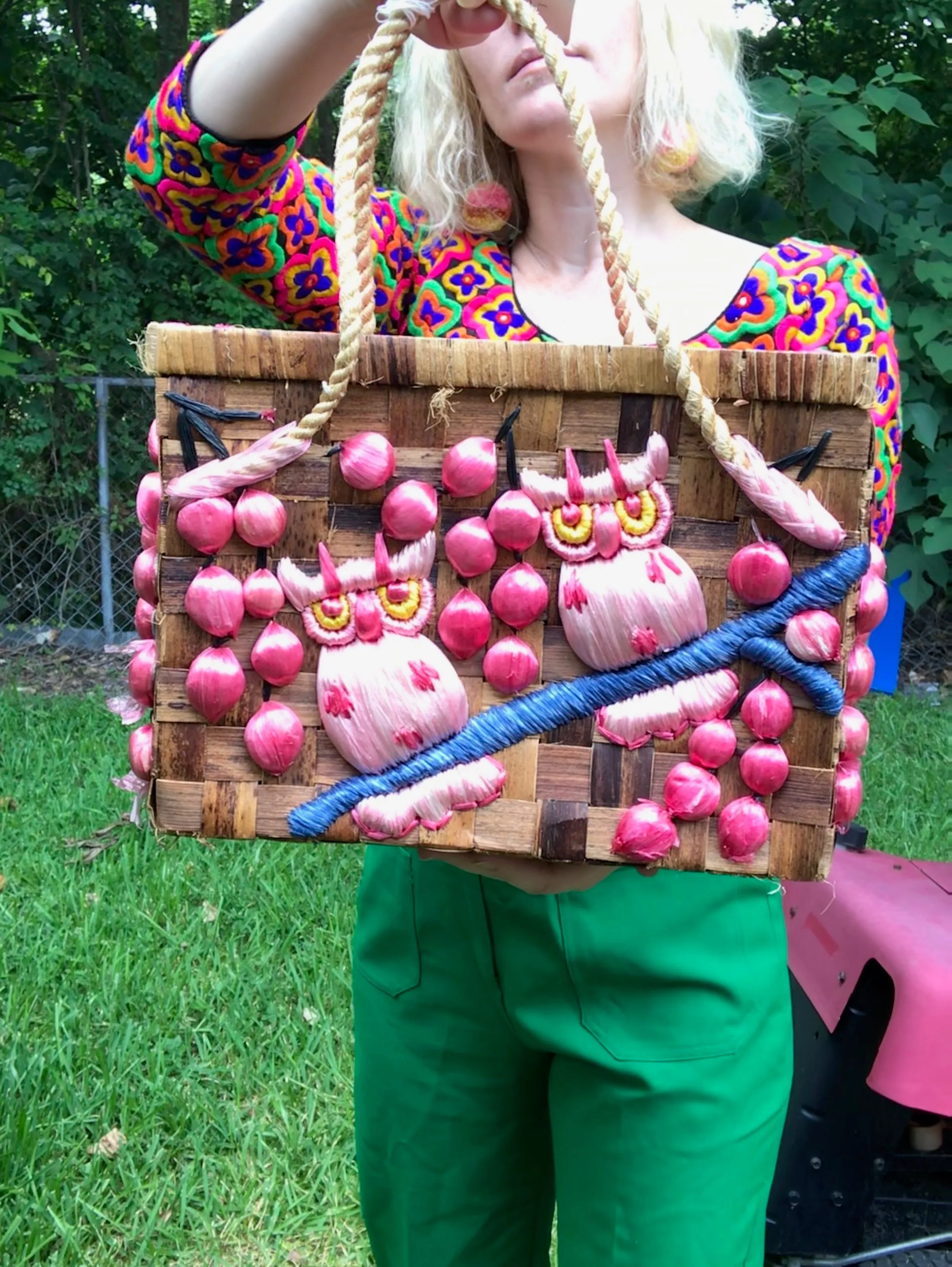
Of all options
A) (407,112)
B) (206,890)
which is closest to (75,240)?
→ (206,890)

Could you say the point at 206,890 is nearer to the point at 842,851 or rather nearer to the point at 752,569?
the point at 842,851

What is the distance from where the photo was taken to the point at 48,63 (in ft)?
14.2

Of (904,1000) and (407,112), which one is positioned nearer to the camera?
(407,112)

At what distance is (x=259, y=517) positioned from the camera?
28.6 inches

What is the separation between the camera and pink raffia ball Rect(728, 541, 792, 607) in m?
0.73

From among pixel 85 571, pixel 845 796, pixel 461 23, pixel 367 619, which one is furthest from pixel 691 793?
pixel 85 571

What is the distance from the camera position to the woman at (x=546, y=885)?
3.04ft

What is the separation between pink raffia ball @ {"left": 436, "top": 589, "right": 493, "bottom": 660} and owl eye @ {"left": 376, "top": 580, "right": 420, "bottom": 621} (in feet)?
→ 0.07

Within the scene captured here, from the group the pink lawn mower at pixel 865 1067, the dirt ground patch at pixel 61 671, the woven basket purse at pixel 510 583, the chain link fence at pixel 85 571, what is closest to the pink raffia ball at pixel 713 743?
the woven basket purse at pixel 510 583

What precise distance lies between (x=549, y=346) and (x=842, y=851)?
1.15 metres

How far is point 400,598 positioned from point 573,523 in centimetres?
13

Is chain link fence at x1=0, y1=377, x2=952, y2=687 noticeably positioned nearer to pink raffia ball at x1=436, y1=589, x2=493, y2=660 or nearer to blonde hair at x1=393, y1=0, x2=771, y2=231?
blonde hair at x1=393, y1=0, x2=771, y2=231

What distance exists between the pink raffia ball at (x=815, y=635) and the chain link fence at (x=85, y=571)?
3.71 metres

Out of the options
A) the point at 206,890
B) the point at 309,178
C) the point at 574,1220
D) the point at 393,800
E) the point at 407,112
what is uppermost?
the point at 407,112
